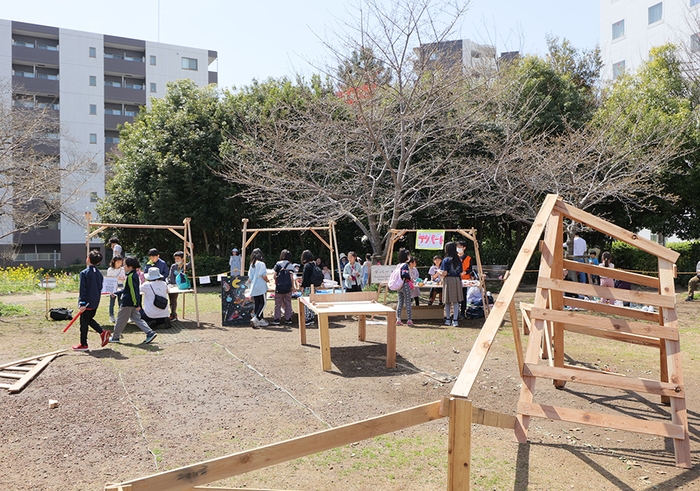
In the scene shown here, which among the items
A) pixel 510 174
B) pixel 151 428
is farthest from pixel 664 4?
pixel 151 428

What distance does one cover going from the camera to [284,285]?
37.2ft

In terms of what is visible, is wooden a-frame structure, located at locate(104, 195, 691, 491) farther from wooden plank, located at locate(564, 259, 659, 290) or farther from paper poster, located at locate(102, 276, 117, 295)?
paper poster, located at locate(102, 276, 117, 295)

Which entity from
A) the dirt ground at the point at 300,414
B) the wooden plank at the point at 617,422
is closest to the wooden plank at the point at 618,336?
the dirt ground at the point at 300,414

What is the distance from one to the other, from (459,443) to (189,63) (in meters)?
48.0

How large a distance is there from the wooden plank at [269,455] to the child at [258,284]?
8395 mm

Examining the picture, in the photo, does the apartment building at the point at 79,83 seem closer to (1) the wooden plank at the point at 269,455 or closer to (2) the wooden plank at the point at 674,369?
(2) the wooden plank at the point at 674,369

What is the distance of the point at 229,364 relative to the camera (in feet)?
26.1

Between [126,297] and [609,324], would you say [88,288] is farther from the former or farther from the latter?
[609,324]

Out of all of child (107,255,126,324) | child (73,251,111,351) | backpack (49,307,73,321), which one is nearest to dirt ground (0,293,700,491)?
child (73,251,111,351)

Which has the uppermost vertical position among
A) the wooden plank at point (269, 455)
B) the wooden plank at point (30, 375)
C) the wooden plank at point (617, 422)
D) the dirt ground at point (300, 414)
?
the wooden plank at point (269, 455)

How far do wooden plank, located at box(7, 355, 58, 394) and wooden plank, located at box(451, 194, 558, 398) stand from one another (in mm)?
5321

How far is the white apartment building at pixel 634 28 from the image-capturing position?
31359mm

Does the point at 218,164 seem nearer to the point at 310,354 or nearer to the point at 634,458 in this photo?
the point at 310,354

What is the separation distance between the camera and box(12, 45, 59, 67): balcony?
38406 millimetres
